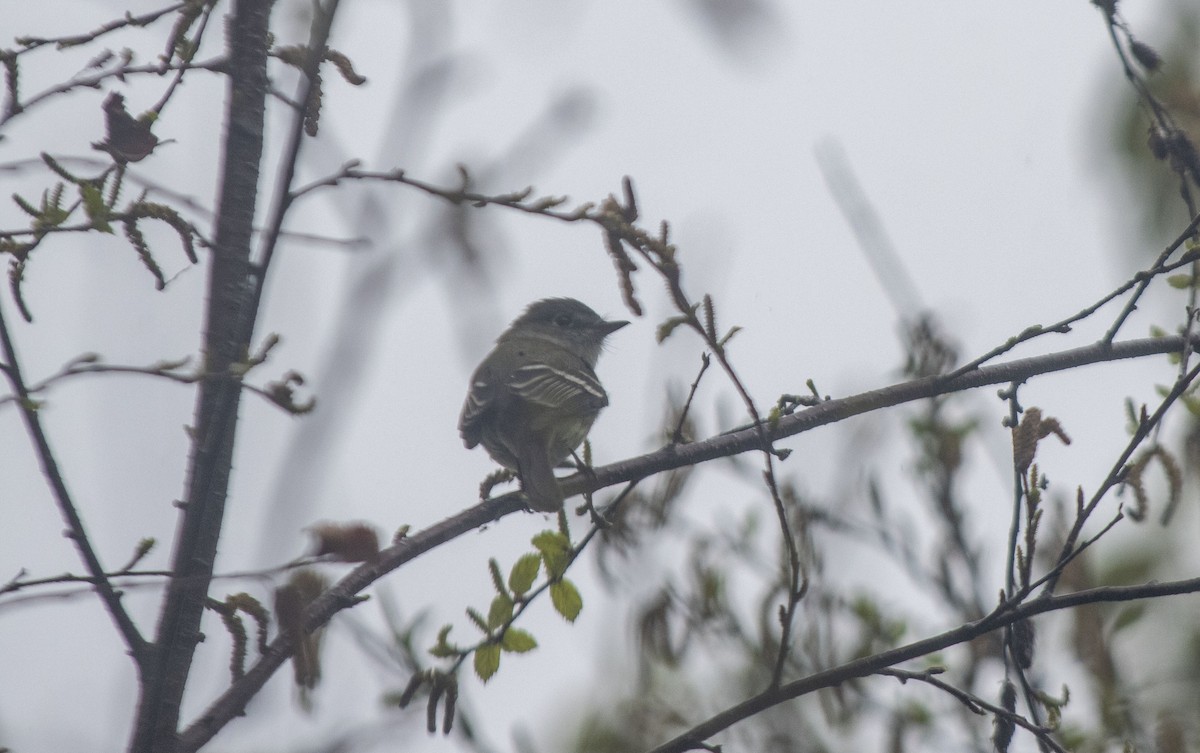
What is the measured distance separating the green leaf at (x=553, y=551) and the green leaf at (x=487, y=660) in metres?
0.20

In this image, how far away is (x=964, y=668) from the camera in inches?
210

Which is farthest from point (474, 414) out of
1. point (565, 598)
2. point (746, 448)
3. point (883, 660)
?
point (883, 660)

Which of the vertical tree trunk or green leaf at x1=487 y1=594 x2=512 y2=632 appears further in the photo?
green leaf at x1=487 y1=594 x2=512 y2=632

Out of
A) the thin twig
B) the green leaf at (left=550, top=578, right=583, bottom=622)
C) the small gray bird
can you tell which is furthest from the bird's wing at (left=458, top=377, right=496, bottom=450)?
the thin twig

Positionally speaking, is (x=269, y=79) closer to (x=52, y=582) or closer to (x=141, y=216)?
(x=141, y=216)

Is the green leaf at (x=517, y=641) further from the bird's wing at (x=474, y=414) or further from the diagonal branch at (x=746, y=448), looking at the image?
A: the bird's wing at (x=474, y=414)

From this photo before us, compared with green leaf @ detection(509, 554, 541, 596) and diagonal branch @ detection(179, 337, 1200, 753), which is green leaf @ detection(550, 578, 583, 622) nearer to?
green leaf @ detection(509, 554, 541, 596)

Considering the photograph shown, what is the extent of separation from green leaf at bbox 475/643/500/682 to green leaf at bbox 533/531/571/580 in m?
0.20

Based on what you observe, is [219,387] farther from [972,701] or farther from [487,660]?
[972,701]

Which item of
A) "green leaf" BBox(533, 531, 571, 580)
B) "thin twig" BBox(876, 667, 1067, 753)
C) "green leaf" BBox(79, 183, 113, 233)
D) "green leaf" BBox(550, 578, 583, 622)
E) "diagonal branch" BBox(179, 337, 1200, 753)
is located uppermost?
"green leaf" BBox(79, 183, 113, 233)

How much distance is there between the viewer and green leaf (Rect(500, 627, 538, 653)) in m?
2.73

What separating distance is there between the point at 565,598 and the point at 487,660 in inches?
8.8

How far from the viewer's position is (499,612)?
275 cm

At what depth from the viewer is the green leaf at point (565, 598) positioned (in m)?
2.85
